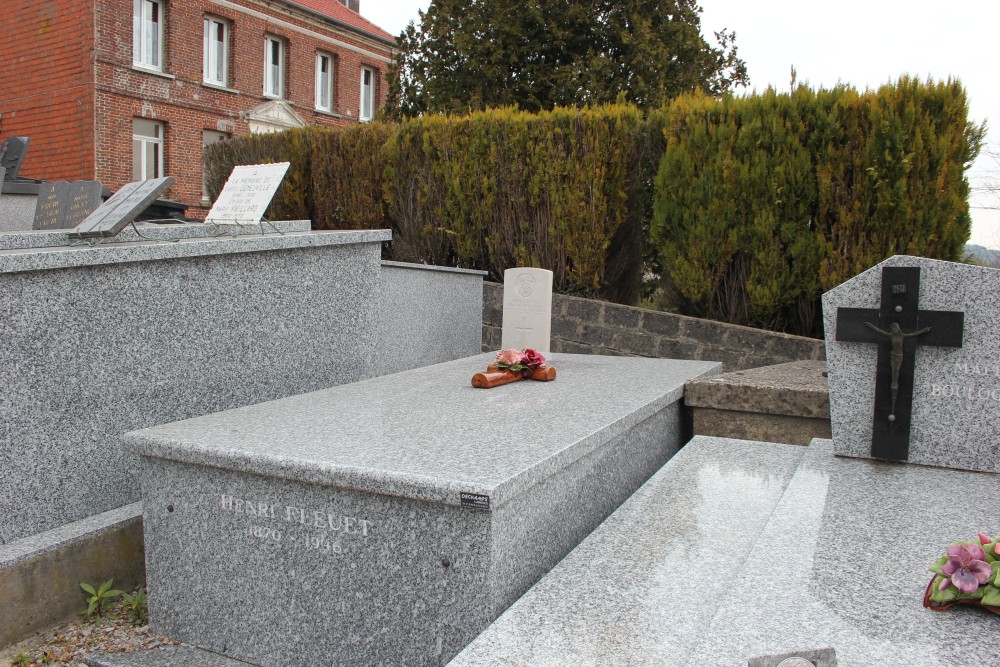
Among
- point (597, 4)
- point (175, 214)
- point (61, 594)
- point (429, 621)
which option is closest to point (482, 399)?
point (429, 621)

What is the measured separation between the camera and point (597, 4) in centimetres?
1605

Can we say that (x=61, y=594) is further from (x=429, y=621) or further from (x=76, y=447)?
(x=429, y=621)

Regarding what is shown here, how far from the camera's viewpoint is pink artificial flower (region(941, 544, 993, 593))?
6.40ft

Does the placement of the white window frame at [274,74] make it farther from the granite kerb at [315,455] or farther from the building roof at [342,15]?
the granite kerb at [315,455]

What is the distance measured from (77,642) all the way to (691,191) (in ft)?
18.4

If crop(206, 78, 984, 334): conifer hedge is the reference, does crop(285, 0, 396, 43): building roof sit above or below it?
above

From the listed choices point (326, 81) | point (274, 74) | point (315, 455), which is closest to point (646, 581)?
point (315, 455)

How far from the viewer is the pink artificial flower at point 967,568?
1949 millimetres

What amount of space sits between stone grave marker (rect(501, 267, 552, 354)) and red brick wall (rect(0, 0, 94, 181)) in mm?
16351

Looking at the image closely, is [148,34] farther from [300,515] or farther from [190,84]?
[300,515]

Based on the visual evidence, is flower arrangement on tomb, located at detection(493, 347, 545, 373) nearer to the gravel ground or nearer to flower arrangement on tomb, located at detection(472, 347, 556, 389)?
flower arrangement on tomb, located at detection(472, 347, 556, 389)

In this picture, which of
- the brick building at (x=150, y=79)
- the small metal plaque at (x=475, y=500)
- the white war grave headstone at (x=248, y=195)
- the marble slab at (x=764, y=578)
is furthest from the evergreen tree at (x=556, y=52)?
the small metal plaque at (x=475, y=500)

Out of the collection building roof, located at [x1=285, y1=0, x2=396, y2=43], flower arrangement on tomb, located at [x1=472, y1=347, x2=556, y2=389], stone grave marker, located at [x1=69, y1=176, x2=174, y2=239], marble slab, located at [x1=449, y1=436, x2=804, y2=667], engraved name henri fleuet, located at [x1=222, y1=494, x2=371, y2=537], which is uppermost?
building roof, located at [x1=285, y1=0, x2=396, y2=43]

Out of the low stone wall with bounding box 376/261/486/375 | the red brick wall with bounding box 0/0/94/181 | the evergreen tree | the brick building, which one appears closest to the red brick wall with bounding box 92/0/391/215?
the brick building
